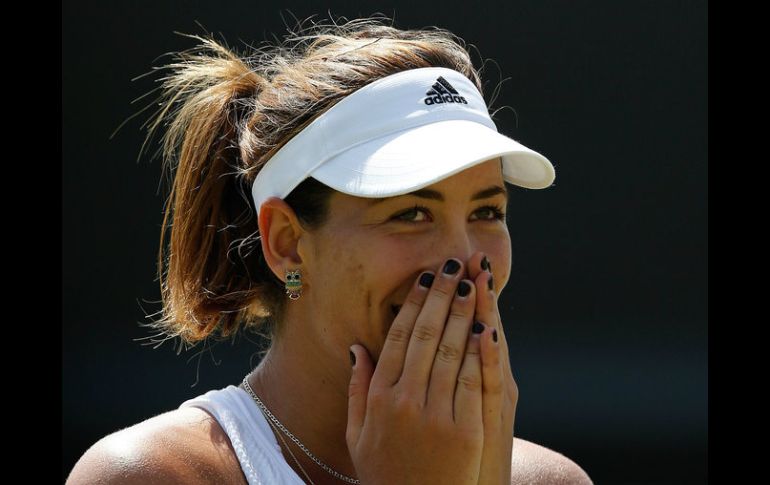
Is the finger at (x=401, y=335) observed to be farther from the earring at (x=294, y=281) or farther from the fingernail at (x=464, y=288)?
the earring at (x=294, y=281)

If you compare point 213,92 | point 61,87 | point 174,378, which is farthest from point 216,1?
point 213,92

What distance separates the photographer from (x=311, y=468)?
239 cm

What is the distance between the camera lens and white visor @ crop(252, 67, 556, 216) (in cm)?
218

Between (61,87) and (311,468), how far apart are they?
2.29 metres

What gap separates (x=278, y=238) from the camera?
2.38 metres

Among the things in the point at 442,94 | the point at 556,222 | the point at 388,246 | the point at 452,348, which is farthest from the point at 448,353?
the point at 556,222

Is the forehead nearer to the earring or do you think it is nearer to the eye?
the eye

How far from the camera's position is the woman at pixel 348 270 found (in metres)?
2.14

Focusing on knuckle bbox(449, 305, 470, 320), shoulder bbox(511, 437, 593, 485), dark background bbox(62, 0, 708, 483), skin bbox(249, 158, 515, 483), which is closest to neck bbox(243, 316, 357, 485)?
skin bbox(249, 158, 515, 483)

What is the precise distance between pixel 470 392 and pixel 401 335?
0.16 metres

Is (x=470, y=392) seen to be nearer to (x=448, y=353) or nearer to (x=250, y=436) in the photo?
A: (x=448, y=353)

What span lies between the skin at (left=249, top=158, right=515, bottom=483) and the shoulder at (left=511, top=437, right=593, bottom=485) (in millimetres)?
400

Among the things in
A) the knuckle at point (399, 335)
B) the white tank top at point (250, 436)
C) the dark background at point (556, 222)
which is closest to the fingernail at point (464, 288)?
the knuckle at point (399, 335)

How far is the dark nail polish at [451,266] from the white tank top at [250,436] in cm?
51
